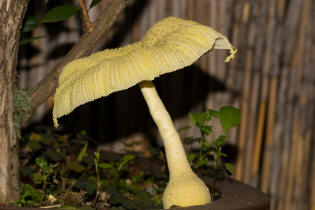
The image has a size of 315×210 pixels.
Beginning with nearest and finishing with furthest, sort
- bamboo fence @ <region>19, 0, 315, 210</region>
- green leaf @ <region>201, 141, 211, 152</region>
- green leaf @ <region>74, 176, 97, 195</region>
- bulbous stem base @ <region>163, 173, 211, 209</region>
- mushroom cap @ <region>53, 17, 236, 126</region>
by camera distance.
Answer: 1. mushroom cap @ <region>53, 17, 236, 126</region>
2. bulbous stem base @ <region>163, 173, 211, 209</region>
3. green leaf @ <region>74, 176, 97, 195</region>
4. green leaf @ <region>201, 141, 211, 152</region>
5. bamboo fence @ <region>19, 0, 315, 210</region>

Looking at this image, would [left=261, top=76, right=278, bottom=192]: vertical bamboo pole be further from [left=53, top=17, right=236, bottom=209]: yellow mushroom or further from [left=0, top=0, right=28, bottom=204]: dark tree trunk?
[left=0, top=0, right=28, bottom=204]: dark tree trunk

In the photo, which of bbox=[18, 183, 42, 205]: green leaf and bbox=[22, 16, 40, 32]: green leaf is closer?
bbox=[18, 183, 42, 205]: green leaf

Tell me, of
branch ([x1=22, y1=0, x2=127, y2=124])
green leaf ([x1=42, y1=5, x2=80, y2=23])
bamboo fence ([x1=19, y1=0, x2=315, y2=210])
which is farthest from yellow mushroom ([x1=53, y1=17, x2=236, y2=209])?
bamboo fence ([x1=19, y1=0, x2=315, y2=210])

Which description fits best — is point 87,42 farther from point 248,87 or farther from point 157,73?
point 248,87

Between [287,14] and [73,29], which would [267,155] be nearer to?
[287,14]

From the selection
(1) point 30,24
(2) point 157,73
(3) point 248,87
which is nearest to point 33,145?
(1) point 30,24

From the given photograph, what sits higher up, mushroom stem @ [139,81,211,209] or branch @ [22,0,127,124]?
branch @ [22,0,127,124]

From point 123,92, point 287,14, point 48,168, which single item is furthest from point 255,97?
point 48,168

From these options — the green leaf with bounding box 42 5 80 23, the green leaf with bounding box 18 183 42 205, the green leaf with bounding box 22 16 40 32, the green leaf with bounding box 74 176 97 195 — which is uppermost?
the green leaf with bounding box 42 5 80 23
